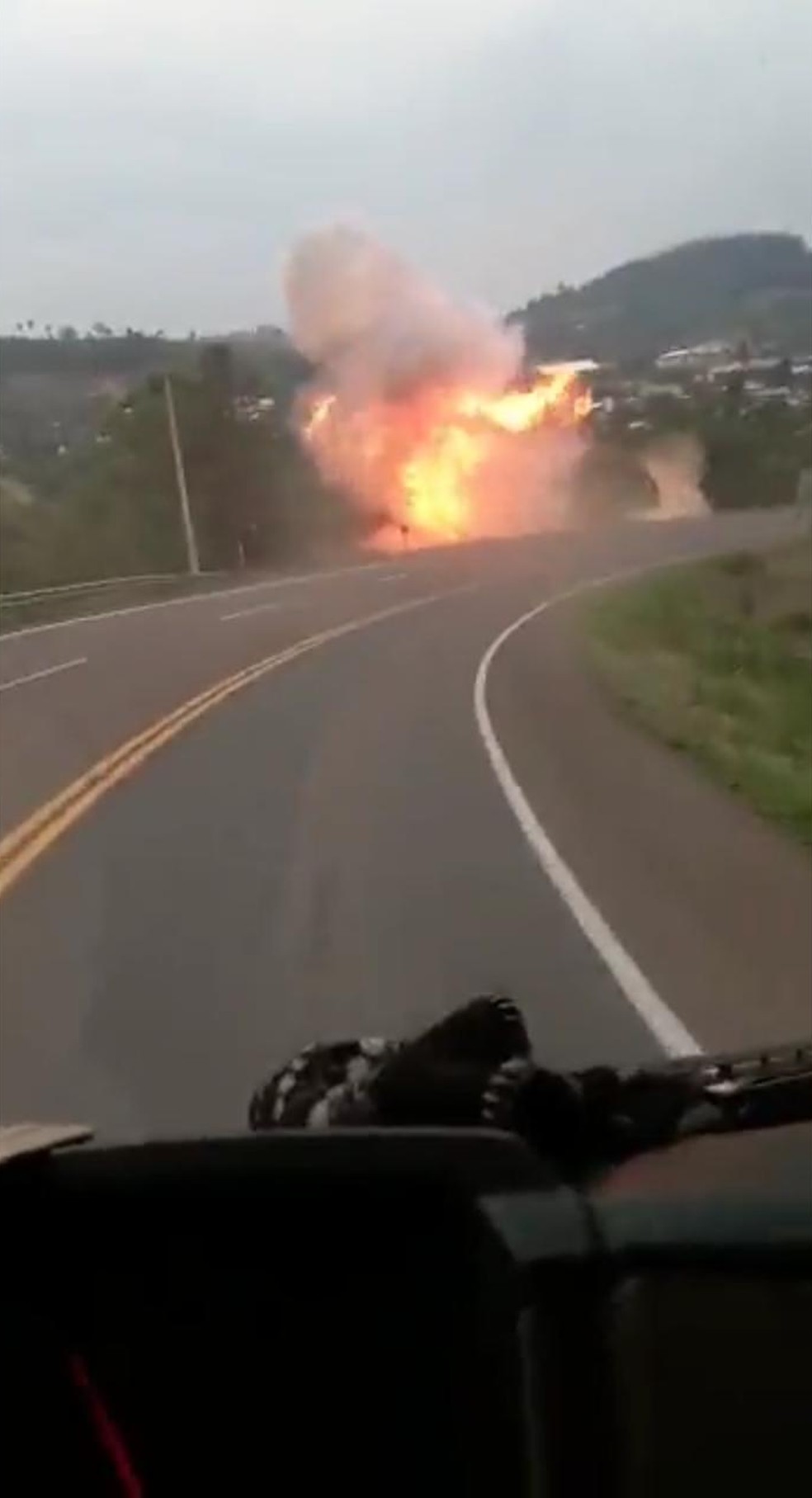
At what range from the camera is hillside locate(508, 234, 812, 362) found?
378 ft

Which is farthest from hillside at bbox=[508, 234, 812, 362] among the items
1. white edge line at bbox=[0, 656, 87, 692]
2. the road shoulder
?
the road shoulder

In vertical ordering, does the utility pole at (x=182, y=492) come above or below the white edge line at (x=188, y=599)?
above

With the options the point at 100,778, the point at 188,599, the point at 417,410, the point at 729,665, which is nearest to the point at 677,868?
the point at 100,778

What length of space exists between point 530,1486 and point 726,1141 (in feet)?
2.79

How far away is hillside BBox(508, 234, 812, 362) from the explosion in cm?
3398

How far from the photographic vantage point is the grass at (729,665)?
21.1m

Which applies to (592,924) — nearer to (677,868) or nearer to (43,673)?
(677,868)

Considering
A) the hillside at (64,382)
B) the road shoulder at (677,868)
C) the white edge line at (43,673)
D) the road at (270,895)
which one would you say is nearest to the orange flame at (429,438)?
the hillside at (64,382)

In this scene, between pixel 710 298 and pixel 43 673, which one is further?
pixel 710 298

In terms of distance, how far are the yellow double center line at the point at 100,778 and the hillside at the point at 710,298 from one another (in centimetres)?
8073

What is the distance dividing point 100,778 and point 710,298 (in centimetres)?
10755

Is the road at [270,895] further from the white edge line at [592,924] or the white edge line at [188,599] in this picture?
the white edge line at [188,599]

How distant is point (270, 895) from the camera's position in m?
13.7

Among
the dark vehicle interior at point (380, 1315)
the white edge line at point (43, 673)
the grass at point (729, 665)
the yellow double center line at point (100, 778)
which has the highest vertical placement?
the dark vehicle interior at point (380, 1315)
